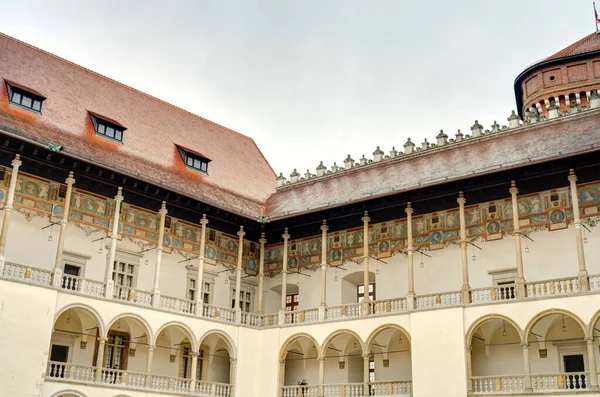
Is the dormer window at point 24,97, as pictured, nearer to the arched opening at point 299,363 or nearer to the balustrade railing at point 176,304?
the balustrade railing at point 176,304

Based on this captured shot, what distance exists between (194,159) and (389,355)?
10.1 meters

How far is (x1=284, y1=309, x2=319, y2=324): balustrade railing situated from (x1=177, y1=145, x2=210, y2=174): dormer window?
638cm

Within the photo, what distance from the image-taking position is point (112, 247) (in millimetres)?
22062

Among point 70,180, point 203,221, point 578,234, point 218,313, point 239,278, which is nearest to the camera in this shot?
point 578,234

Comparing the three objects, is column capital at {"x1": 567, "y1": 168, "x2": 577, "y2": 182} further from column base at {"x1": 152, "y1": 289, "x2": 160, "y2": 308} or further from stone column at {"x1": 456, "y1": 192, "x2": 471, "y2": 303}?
column base at {"x1": 152, "y1": 289, "x2": 160, "y2": 308}

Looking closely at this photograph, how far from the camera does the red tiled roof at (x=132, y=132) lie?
906 inches

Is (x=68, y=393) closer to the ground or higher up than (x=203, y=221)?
closer to the ground

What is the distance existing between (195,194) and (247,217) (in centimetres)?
216

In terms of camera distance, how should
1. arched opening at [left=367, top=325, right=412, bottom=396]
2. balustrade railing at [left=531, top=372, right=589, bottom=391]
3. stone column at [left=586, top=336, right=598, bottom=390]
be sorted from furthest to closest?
arched opening at [left=367, top=325, right=412, bottom=396] → balustrade railing at [left=531, top=372, right=589, bottom=391] → stone column at [left=586, top=336, right=598, bottom=390]

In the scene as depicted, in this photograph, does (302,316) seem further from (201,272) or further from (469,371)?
(469,371)

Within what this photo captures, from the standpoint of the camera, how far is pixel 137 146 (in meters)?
25.8

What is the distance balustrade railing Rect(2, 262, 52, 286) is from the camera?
19.5m

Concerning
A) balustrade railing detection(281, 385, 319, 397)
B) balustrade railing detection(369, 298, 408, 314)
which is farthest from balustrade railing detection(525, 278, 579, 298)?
balustrade railing detection(281, 385, 319, 397)

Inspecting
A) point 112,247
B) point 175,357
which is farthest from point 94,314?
point 175,357
